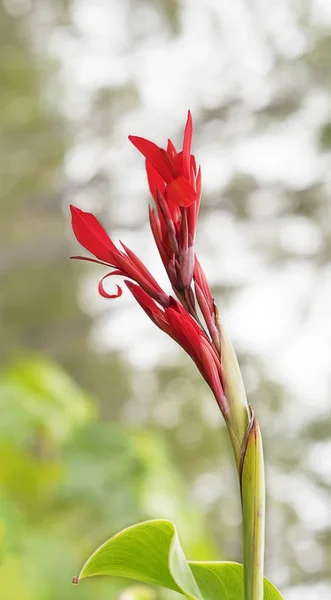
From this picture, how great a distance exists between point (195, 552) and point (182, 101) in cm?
137

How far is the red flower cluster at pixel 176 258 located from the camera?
0.23 metres

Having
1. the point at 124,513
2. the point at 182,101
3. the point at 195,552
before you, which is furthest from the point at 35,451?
the point at 182,101

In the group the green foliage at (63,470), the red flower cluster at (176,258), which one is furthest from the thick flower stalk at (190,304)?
the green foliage at (63,470)

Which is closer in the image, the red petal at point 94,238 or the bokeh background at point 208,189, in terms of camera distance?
the red petal at point 94,238

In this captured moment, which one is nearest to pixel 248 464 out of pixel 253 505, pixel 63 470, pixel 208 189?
pixel 253 505

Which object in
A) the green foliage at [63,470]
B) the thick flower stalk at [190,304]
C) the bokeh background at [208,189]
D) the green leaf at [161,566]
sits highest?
the bokeh background at [208,189]

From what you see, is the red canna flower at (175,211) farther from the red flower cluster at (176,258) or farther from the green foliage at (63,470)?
the green foliage at (63,470)

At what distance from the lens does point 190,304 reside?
0.76ft

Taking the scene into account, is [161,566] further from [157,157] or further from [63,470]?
[63,470]

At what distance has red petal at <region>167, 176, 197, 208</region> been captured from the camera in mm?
226

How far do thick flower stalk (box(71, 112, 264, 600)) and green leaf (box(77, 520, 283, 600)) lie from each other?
0.07 feet

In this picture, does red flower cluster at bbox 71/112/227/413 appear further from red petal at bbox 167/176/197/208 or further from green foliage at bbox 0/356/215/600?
green foliage at bbox 0/356/215/600

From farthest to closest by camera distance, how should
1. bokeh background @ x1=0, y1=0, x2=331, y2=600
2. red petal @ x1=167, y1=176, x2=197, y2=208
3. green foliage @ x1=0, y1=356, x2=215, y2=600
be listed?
bokeh background @ x1=0, y1=0, x2=331, y2=600 < green foliage @ x1=0, y1=356, x2=215, y2=600 < red petal @ x1=167, y1=176, x2=197, y2=208

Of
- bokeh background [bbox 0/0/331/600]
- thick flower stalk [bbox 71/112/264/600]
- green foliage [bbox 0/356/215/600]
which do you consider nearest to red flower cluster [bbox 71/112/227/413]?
thick flower stalk [bbox 71/112/264/600]
